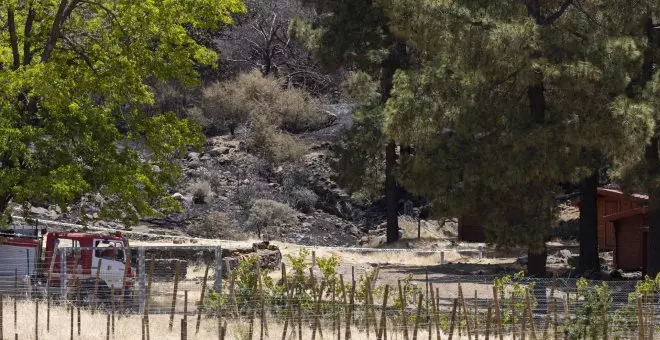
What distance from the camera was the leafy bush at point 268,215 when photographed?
47.6 metres

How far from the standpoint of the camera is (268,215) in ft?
158

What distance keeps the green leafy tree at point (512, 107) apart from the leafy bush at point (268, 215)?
49.0ft

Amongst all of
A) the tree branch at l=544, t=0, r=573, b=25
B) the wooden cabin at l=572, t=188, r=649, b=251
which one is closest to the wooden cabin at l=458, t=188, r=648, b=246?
the wooden cabin at l=572, t=188, r=649, b=251

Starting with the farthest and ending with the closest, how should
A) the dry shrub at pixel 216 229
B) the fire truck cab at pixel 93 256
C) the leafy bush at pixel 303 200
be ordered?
the leafy bush at pixel 303 200, the dry shrub at pixel 216 229, the fire truck cab at pixel 93 256

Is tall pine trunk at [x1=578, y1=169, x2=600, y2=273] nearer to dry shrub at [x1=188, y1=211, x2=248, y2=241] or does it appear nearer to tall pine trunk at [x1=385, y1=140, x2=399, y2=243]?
tall pine trunk at [x1=385, y1=140, x2=399, y2=243]

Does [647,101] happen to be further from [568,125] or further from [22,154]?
[22,154]

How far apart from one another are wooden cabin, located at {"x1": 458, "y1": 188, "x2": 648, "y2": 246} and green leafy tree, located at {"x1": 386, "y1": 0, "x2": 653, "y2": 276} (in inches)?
275

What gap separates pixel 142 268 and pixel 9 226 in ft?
19.8

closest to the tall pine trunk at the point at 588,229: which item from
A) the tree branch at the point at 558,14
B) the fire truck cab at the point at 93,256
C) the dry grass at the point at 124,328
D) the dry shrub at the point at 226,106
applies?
the tree branch at the point at 558,14

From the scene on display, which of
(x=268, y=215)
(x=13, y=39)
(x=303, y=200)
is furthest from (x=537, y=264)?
(x=303, y=200)

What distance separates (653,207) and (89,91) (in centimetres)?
1696

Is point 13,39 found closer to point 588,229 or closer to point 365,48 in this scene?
point 588,229

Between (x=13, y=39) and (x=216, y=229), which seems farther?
(x=216, y=229)

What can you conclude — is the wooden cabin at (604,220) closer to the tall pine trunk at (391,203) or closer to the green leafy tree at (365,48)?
the tall pine trunk at (391,203)
